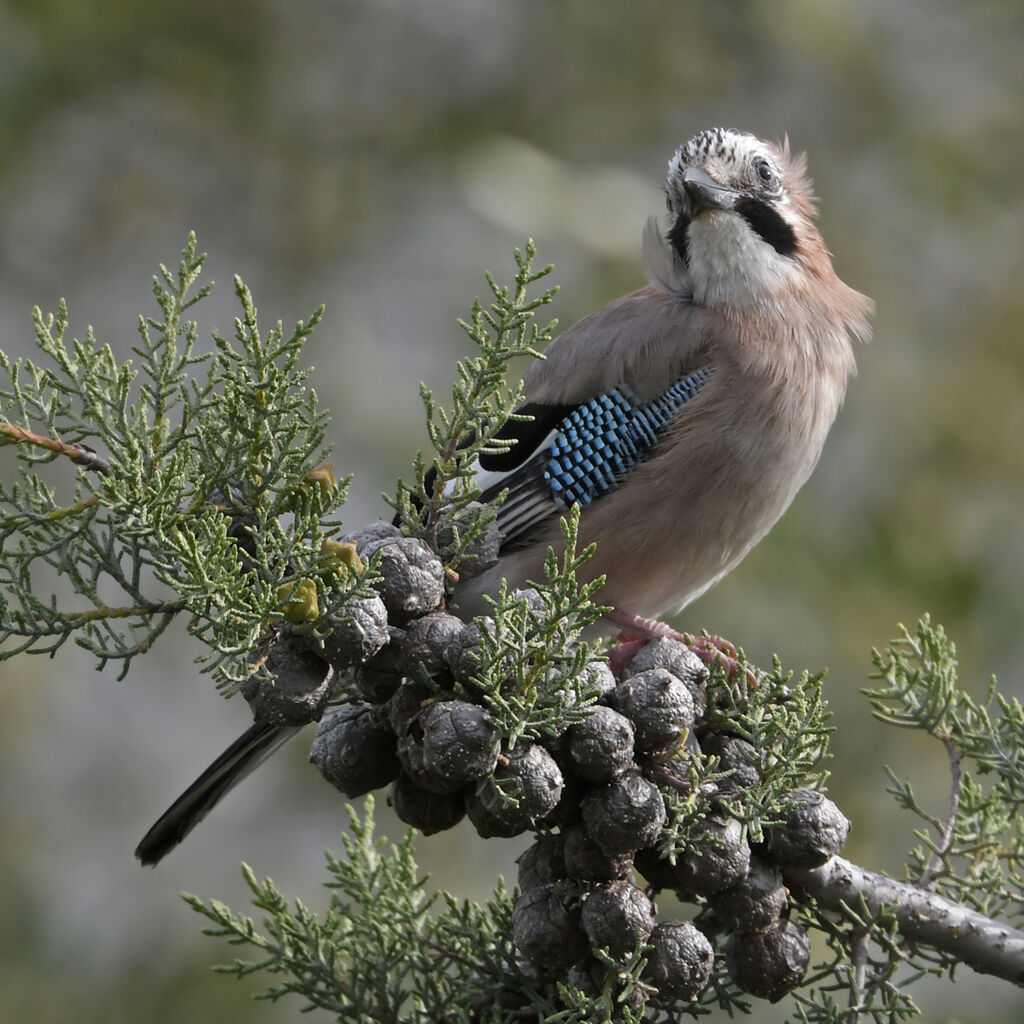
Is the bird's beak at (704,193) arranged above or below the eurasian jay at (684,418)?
above

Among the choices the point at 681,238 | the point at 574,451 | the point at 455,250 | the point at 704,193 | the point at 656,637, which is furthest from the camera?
the point at 455,250

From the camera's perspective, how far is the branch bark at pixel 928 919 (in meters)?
2.18

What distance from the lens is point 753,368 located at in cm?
302

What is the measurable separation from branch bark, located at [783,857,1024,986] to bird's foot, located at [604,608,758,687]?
34 centimetres

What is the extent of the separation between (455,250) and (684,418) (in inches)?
113

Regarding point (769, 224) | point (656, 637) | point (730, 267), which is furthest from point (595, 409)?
point (656, 637)

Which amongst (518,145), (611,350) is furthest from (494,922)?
(518,145)

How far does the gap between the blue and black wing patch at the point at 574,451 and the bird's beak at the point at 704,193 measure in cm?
41

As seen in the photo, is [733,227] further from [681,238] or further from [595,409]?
[595,409]

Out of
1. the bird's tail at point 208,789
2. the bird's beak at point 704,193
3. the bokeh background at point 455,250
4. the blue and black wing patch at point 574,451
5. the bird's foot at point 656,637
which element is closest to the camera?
the bird's foot at point 656,637

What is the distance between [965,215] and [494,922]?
3.47 m

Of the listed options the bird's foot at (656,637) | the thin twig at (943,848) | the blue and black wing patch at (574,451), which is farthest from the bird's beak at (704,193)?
the thin twig at (943,848)

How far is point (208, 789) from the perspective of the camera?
8.05 feet

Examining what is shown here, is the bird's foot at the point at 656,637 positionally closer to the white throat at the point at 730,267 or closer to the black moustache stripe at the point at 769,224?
the white throat at the point at 730,267
